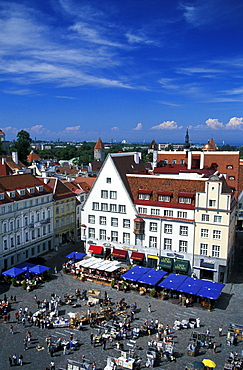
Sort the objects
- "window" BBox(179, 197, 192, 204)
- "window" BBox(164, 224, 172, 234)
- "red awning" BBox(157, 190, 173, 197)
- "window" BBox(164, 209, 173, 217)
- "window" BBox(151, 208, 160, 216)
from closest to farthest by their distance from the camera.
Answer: "window" BBox(179, 197, 192, 204) < "window" BBox(164, 209, 173, 217) < "window" BBox(164, 224, 172, 234) < "red awning" BBox(157, 190, 173, 197) < "window" BBox(151, 208, 160, 216)

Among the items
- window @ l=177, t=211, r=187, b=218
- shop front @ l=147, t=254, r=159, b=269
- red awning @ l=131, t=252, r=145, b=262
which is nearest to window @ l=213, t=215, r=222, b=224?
window @ l=177, t=211, r=187, b=218

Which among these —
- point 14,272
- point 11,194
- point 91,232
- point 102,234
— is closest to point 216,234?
point 102,234

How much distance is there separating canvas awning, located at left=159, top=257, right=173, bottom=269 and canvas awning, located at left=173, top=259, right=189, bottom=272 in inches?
35.2

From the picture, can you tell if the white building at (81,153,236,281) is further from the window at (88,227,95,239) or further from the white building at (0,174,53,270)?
the white building at (0,174,53,270)

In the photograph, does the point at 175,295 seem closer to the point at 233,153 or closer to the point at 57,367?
the point at 57,367

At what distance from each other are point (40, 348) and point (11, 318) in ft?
28.8

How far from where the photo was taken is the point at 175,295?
50438 mm

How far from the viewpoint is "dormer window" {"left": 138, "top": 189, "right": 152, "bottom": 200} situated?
61781 millimetres

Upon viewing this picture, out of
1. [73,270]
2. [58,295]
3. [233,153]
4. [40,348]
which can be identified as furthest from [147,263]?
[233,153]

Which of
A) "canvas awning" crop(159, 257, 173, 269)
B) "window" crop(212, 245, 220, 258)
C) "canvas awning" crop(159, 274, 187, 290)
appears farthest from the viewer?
"canvas awning" crop(159, 257, 173, 269)

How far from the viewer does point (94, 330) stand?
1622 inches

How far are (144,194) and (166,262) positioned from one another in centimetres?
1253

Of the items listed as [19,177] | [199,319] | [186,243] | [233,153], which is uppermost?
[233,153]

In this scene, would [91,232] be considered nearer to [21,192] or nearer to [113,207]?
[113,207]
